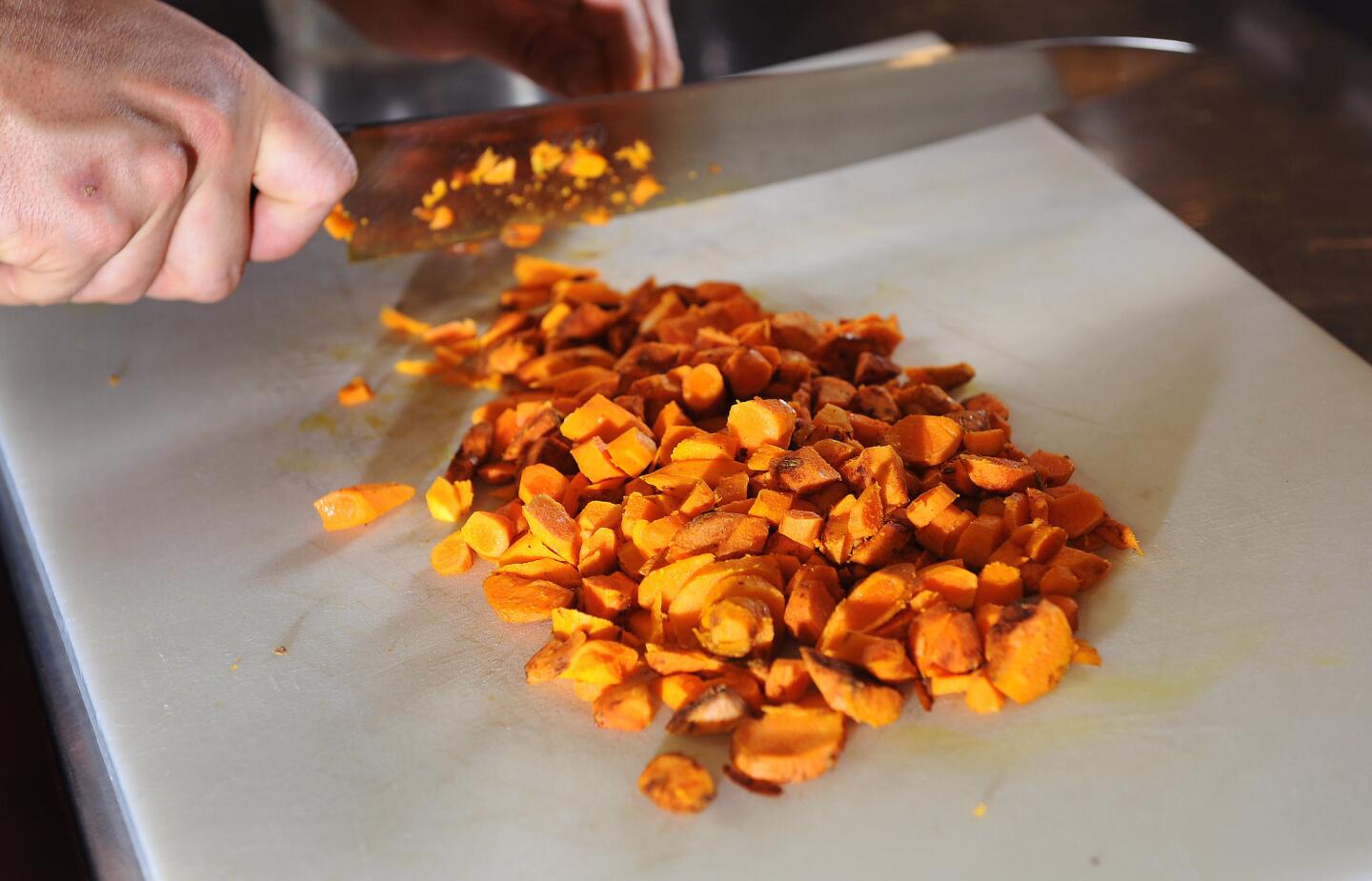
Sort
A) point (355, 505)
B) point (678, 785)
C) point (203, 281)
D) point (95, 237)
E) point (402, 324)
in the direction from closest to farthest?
point (678, 785), point (95, 237), point (355, 505), point (203, 281), point (402, 324)

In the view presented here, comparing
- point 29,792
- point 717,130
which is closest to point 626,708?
point 29,792

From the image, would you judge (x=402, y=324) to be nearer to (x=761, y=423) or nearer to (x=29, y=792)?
(x=761, y=423)

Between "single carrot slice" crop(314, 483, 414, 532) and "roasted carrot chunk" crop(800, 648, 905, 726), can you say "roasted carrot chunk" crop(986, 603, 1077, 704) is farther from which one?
"single carrot slice" crop(314, 483, 414, 532)

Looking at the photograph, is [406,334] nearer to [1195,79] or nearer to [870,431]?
[870,431]

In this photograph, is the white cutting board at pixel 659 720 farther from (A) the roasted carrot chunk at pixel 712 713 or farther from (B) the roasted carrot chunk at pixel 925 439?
(B) the roasted carrot chunk at pixel 925 439

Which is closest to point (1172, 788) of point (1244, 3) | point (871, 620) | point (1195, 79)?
point (871, 620)

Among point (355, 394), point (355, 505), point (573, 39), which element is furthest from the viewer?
point (573, 39)

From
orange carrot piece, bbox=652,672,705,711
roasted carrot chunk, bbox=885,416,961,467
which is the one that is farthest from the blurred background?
roasted carrot chunk, bbox=885,416,961,467
